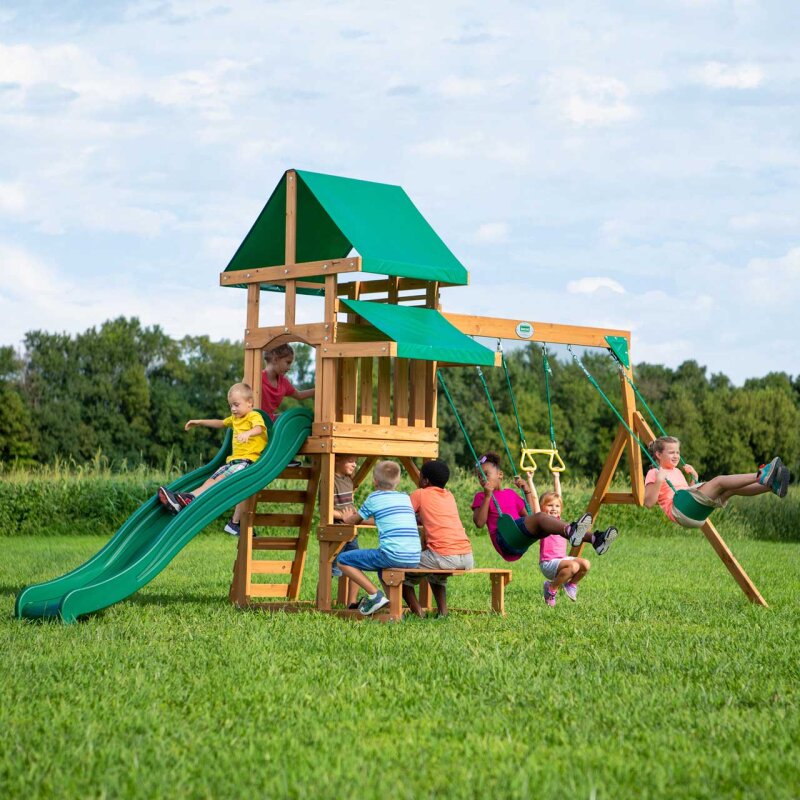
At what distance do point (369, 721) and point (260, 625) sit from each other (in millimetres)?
3573

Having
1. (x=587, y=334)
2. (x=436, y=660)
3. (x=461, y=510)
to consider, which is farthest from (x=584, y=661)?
(x=461, y=510)

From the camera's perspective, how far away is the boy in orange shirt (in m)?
9.84

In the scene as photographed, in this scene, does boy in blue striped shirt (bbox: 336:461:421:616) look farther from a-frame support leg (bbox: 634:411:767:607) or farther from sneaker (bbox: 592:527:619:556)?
a-frame support leg (bbox: 634:411:767:607)

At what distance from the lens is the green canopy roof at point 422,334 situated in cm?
1035

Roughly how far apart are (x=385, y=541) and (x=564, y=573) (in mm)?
2391

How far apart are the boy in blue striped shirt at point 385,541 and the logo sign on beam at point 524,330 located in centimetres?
282

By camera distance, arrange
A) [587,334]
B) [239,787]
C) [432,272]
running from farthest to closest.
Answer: [587,334]
[432,272]
[239,787]

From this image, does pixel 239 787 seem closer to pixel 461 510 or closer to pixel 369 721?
pixel 369 721

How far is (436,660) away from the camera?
7.47 m

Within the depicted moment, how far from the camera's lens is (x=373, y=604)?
974cm

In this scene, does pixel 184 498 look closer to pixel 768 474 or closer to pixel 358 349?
pixel 358 349

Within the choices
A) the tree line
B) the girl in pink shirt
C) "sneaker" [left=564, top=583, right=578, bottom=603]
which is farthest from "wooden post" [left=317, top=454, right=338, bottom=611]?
the tree line

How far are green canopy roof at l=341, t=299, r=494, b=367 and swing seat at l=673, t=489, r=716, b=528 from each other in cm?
211

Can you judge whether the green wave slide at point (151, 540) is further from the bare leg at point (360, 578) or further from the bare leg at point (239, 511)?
the bare leg at point (360, 578)
